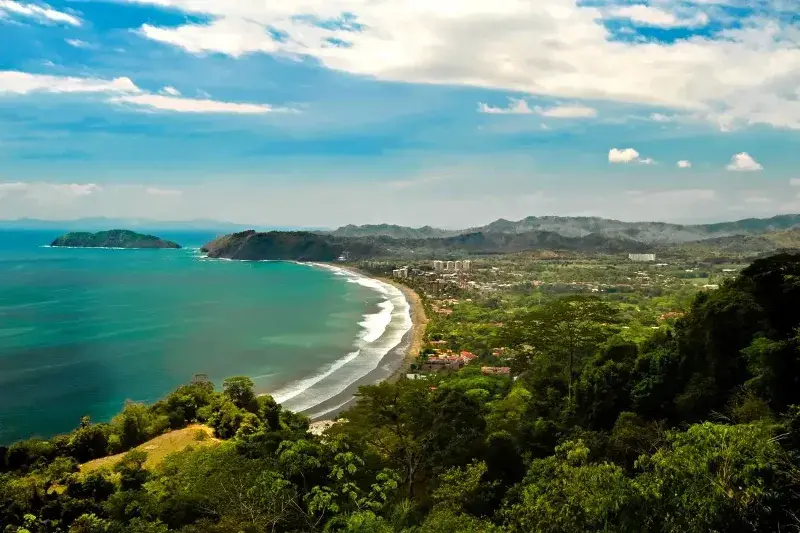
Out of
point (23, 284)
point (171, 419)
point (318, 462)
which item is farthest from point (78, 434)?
point (23, 284)

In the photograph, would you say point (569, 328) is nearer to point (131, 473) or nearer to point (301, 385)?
point (131, 473)

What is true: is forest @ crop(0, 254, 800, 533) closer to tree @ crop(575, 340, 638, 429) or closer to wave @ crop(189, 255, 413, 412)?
tree @ crop(575, 340, 638, 429)

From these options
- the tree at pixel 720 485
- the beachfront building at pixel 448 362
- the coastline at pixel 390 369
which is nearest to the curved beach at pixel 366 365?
the coastline at pixel 390 369

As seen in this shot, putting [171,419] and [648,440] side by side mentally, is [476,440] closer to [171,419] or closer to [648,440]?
[648,440]

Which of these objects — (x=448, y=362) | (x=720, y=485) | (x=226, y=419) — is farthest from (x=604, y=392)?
(x=448, y=362)

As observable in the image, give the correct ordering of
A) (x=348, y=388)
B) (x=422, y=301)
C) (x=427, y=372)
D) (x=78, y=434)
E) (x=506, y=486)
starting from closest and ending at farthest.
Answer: (x=506, y=486) → (x=78, y=434) → (x=348, y=388) → (x=427, y=372) → (x=422, y=301)

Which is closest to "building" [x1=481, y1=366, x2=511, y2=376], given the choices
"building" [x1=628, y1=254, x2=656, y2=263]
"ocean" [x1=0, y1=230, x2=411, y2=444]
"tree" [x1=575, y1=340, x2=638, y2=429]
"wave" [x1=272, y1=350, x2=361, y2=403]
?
"ocean" [x1=0, y1=230, x2=411, y2=444]
